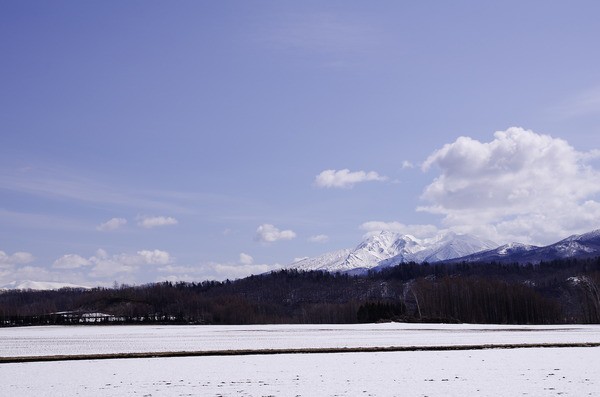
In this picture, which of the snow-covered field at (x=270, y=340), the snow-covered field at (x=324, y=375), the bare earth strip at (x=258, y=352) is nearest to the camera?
the snow-covered field at (x=324, y=375)

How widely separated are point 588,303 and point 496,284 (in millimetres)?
21073

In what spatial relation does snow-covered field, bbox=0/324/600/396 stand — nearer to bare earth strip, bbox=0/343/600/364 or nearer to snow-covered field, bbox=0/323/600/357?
bare earth strip, bbox=0/343/600/364

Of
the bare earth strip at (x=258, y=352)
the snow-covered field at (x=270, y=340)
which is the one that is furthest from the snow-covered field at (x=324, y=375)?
the snow-covered field at (x=270, y=340)

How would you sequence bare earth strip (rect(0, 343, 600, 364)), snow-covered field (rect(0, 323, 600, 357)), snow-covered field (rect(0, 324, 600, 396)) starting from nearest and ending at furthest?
snow-covered field (rect(0, 324, 600, 396)), bare earth strip (rect(0, 343, 600, 364)), snow-covered field (rect(0, 323, 600, 357))

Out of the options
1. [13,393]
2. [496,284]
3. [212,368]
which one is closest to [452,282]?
[496,284]

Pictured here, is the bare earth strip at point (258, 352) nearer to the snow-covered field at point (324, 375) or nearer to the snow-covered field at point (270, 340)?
the snow-covered field at point (324, 375)

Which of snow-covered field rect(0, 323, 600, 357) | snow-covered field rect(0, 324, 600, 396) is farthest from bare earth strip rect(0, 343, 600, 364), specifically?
snow-covered field rect(0, 323, 600, 357)

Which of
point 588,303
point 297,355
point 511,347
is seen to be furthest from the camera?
point 588,303

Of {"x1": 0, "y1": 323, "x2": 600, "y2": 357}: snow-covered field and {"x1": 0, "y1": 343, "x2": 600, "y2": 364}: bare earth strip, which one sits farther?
{"x1": 0, "y1": 323, "x2": 600, "y2": 357}: snow-covered field

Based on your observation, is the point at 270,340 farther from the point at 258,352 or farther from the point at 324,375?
the point at 324,375

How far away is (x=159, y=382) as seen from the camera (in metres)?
26.8

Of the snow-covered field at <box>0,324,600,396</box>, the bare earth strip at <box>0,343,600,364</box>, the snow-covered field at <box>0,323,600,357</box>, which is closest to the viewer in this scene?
the snow-covered field at <box>0,324,600,396</box>

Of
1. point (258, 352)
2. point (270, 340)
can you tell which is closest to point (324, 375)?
point (258, 352)

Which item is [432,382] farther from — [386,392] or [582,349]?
[582,349]
